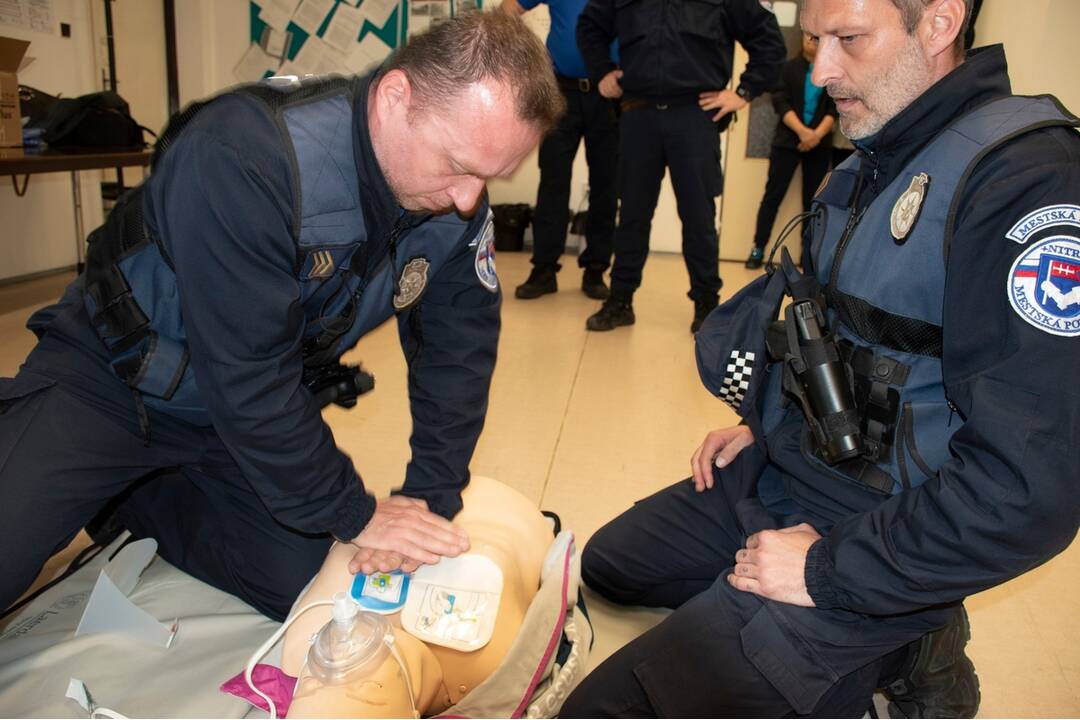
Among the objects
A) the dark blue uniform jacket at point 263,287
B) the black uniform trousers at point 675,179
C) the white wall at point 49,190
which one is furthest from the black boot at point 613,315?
the white wall at point 49,190

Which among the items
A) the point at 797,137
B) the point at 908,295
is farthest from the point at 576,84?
the point at 908,295

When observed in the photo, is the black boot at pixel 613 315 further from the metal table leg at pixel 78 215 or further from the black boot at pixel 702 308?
the metal table leg at pixel 78 215

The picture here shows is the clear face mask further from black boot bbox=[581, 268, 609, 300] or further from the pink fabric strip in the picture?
black boot bbox=[581, 268, 609, 300]

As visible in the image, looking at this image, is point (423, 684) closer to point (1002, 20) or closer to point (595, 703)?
point (595, 703)

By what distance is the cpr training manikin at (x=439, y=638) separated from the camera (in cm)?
94

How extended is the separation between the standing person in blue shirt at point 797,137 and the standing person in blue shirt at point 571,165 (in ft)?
4.65

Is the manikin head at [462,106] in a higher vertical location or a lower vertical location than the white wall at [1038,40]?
lower

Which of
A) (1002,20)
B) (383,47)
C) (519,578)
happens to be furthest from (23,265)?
(1002,20)

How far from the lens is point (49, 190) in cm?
388

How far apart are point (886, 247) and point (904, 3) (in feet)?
1.13

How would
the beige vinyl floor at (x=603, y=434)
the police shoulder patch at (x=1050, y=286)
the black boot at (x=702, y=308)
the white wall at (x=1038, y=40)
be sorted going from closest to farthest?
the police shoulder patch at (x=1050, y=286)
the beige vinyl floor at (x=603, y=434)
the white wall at (x=1038, y=40)
the black boot at (x=702, y=308)

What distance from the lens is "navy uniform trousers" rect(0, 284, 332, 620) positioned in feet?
4.05

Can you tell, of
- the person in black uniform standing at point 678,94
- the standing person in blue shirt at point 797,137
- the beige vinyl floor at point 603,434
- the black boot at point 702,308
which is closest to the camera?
the beige vinyl floor at point 603,434

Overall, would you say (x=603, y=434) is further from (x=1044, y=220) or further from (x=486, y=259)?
(x=1044, y=220)
